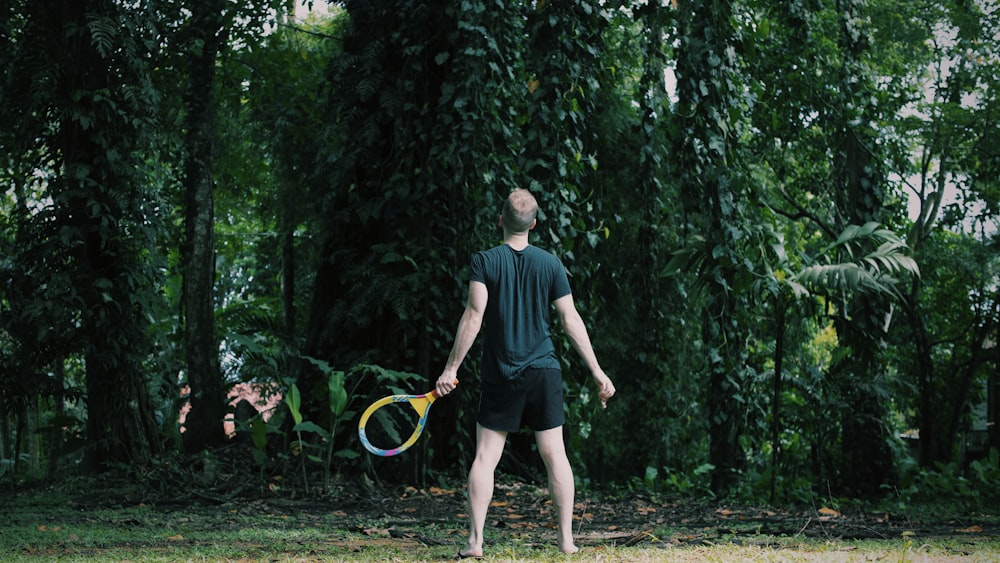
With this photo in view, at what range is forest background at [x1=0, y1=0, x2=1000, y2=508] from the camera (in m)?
6.83

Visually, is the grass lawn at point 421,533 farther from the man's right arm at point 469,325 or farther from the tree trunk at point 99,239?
the tree trunk at point 99,239

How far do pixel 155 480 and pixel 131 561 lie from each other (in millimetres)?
3971

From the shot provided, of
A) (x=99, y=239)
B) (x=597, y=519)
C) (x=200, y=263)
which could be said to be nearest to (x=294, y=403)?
(x=597, y=519)

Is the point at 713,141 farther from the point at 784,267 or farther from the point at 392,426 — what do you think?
the point at 392,426

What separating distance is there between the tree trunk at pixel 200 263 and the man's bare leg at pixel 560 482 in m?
6.69

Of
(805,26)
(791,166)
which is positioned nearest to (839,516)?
(805,26)

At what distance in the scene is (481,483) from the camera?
4055mm

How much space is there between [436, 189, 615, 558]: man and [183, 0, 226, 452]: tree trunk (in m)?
6.45

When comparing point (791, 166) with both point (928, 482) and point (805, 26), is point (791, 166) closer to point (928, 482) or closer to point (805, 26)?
point (928, 482)

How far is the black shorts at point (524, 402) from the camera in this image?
4.09 m

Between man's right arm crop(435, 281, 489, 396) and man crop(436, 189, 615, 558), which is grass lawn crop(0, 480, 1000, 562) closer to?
man crop(436, 189, 615, 558)

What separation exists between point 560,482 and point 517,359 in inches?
22.6

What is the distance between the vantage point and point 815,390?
1045 centimetres

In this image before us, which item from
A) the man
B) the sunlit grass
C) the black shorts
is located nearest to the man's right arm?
the man
